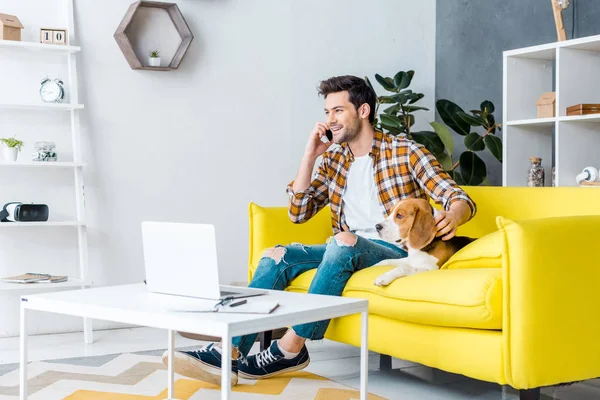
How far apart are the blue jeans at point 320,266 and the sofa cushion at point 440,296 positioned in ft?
0.18

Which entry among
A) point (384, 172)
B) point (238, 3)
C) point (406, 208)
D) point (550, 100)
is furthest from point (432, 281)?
point (238, 3)

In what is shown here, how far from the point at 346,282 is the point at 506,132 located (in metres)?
1.51

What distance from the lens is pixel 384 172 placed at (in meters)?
2.87

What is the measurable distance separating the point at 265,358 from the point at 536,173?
170cm

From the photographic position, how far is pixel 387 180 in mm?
2857

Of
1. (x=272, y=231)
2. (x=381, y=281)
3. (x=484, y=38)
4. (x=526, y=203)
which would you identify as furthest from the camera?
(x=484, y=38)

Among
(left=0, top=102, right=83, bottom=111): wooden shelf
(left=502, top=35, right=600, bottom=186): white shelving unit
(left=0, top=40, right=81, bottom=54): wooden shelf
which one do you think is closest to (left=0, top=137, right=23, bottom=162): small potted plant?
(left=0, top=102, right=83, bottom=111): wooden shelf

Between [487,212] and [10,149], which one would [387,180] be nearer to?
[487,212]

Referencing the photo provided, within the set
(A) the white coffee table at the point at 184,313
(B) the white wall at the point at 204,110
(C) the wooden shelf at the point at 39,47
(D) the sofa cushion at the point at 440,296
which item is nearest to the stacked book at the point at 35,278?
(B) the white wall at the point at 204,110

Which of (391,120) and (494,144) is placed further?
(391,120)

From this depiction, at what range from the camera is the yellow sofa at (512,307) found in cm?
198

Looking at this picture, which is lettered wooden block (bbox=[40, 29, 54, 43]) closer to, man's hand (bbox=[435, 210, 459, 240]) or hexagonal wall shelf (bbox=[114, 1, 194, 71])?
hexagonal wall shelf (bbox=[114, 1, 194, 71])

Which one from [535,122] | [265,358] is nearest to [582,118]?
[535,122]

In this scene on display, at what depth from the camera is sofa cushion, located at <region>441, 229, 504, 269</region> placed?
2254 millimetres
